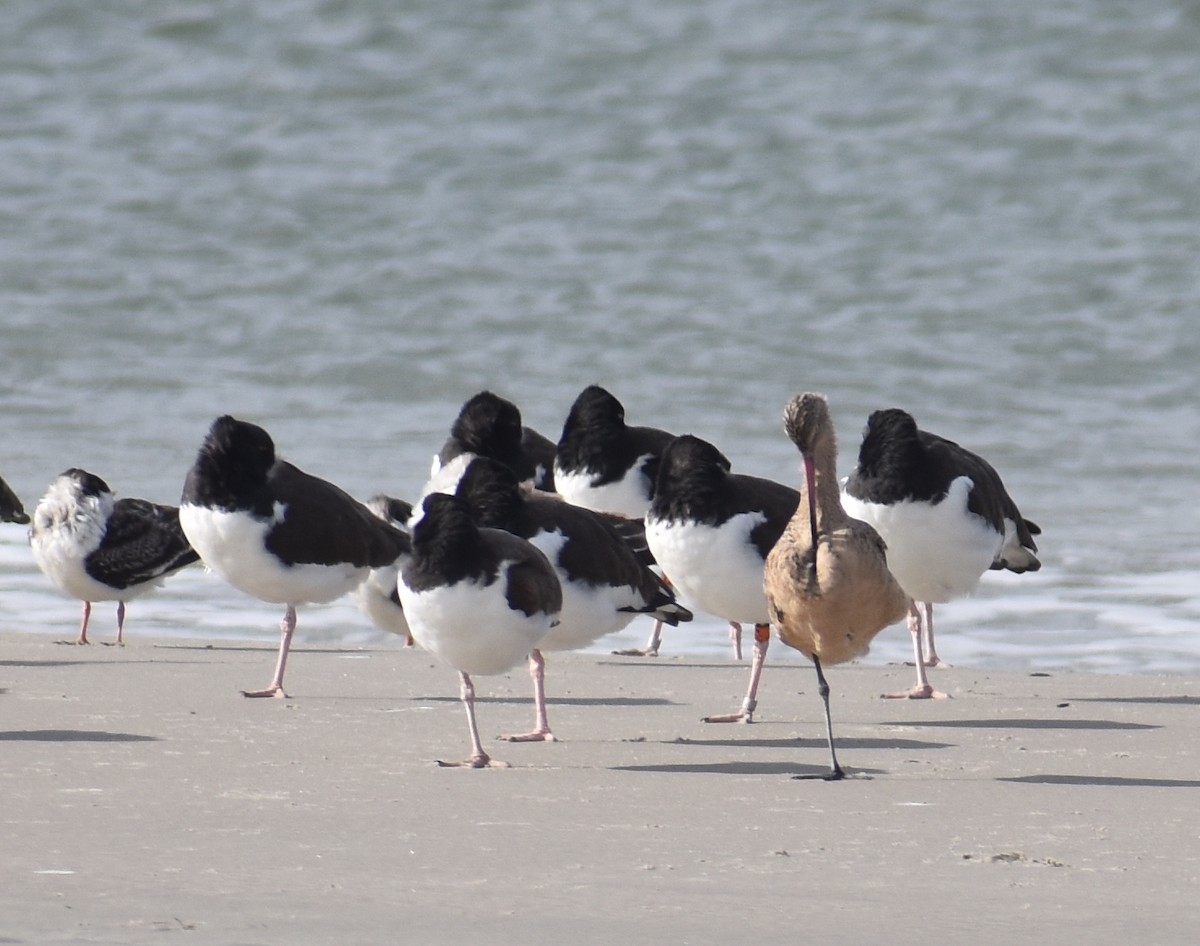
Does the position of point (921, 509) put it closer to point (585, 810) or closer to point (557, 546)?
point (557, 546)

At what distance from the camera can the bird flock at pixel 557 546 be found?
6488 millimetres

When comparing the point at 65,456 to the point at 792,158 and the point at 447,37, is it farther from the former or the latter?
the point at 447,37

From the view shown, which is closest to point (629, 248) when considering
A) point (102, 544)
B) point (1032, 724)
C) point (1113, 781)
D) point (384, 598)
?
point (102, 544)

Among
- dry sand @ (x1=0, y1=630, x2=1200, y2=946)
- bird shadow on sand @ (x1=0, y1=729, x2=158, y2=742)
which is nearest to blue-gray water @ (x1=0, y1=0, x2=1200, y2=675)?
dry sand @ (x1=0, y1=630, x2=1200, y2=946)

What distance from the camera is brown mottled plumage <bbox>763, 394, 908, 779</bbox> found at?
6.35m

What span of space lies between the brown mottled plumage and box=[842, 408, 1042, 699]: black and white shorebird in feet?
5.59

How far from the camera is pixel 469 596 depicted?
21.2 feet

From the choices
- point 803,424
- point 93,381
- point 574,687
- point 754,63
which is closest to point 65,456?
point 93,381

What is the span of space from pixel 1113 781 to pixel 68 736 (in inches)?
126

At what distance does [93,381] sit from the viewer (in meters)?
19.0

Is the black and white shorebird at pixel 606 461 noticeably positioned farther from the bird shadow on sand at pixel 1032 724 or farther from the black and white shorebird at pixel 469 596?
the black and white shorebird at pixel 469 596

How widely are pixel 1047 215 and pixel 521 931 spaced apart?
23208mm

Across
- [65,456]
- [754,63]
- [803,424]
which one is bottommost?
[65,456]

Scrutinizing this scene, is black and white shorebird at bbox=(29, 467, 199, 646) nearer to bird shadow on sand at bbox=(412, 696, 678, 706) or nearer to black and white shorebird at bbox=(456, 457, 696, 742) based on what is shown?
bird shadow on sand at bbox=(412, 696, 678, 706)
